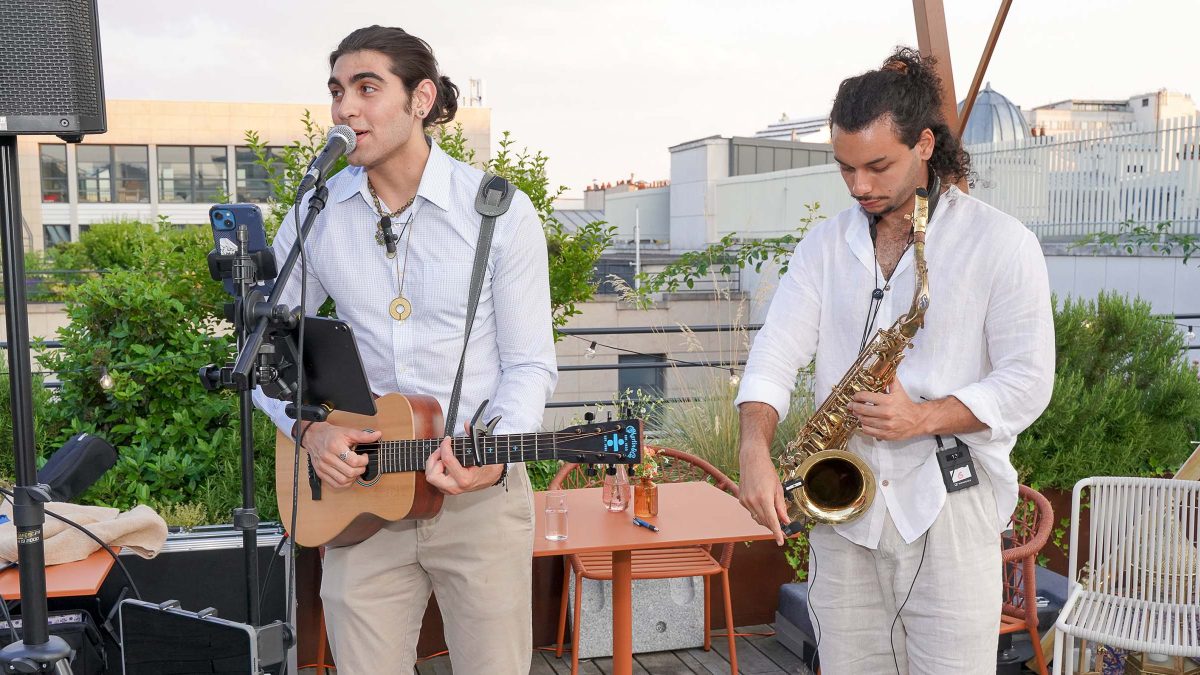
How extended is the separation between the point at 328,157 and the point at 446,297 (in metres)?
0.37

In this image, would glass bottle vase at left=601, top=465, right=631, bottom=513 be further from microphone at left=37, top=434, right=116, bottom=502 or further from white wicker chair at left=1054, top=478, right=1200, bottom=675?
microphone at left=37, top=434, right=116, bottom=502

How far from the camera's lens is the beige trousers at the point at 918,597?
1.99 m

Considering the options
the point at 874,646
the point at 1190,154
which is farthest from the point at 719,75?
the point at 874,646

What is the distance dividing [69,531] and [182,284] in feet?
5.09

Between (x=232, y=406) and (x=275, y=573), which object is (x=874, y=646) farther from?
(x=232, y=406)

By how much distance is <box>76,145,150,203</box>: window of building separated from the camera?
119 feet

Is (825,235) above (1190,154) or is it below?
below

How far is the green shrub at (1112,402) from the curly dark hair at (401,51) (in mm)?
3325

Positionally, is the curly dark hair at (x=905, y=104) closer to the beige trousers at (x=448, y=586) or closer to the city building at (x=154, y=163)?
the beige trousers at (x=448, y=586)

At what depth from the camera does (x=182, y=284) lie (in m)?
4.31

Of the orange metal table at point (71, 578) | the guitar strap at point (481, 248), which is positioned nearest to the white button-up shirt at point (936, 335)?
the guitar strap at point (481, 248)

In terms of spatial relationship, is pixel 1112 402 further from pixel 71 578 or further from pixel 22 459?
pixel 22 459

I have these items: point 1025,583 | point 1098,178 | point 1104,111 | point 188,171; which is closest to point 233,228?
point 1025,583

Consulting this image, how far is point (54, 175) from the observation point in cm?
3606
